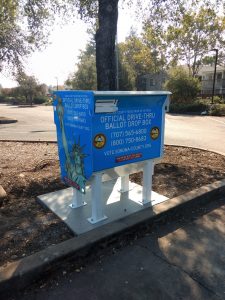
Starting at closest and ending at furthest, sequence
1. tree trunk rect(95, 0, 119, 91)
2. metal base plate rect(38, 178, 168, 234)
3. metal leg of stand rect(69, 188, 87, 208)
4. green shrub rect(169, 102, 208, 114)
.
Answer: metal base plate rect(38, 178, 168, 234)
metal leg of stand rect(69, 188, 87, 208)
tree trunk rect(95, 0, 119, 91)
green shrub rect(169, 102, 208, 114)

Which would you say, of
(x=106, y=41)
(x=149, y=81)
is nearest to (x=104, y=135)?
(x=106, y=41)

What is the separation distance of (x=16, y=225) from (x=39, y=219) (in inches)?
11.0

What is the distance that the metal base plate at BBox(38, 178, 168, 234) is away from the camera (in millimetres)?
3243

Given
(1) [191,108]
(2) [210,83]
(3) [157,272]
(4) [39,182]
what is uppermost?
(2) [210,83]

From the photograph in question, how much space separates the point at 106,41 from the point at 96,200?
118 inches

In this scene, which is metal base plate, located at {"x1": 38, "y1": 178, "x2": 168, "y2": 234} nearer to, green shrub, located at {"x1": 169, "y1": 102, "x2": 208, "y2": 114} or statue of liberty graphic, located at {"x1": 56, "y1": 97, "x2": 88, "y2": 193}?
statue of liberty graphic, located at {"x1": 56, "y1": 97, "x2": 88, "y2": 193}

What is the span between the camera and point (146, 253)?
2797 millimetres

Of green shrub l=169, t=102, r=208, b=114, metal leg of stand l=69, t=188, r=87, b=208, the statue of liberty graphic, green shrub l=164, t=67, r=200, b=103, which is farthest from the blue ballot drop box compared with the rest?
green shrub l=164, t=67, r=200, b=103

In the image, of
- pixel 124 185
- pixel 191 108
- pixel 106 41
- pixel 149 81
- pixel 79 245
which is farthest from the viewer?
pixel 149 81

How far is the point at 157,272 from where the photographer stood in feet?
8.23

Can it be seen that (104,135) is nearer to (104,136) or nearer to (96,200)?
(104,136)

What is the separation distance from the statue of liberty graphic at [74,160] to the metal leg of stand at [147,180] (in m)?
0.97

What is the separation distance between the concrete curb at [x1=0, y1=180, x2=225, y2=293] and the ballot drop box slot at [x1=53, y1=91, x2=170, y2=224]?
15.4 inches

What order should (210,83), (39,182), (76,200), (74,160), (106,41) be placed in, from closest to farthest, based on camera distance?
(74,160)
(76,200)
(39,182)
(106,41)
(210,83)
